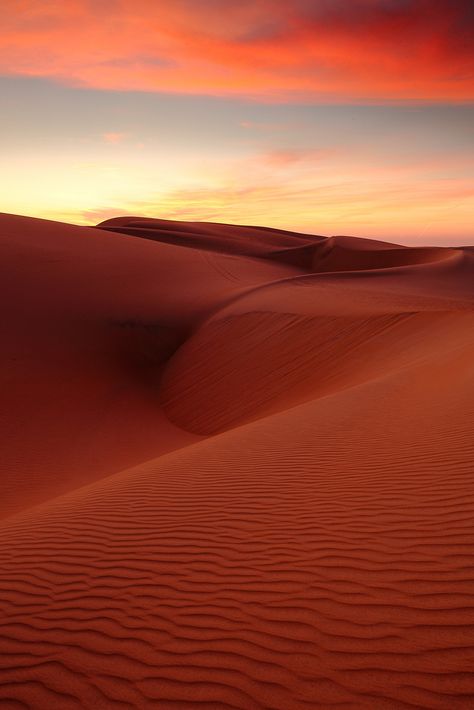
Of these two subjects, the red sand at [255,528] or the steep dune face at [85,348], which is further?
the steep dune face at [85,348]

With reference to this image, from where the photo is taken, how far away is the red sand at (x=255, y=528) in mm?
2719

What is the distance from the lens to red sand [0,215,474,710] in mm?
2719

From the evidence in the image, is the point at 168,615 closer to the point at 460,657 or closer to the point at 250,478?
the point at 460,657

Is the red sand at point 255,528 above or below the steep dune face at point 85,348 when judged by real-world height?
below

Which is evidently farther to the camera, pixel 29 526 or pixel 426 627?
pixel 29 526

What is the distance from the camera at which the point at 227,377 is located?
1286cm

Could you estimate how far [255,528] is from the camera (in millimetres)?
4254

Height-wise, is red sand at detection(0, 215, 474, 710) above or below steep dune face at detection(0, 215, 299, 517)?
below

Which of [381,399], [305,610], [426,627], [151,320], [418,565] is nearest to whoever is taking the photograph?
[426,627]

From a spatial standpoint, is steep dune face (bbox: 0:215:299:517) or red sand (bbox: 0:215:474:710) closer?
red sand (bbox: 0:215:474:710)

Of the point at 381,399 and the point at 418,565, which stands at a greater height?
the point at 381,399

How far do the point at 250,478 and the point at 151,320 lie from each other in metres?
12.3

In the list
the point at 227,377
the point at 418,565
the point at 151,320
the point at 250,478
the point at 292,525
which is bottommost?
the point at 418,565

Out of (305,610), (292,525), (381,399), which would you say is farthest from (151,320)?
(305,610)
